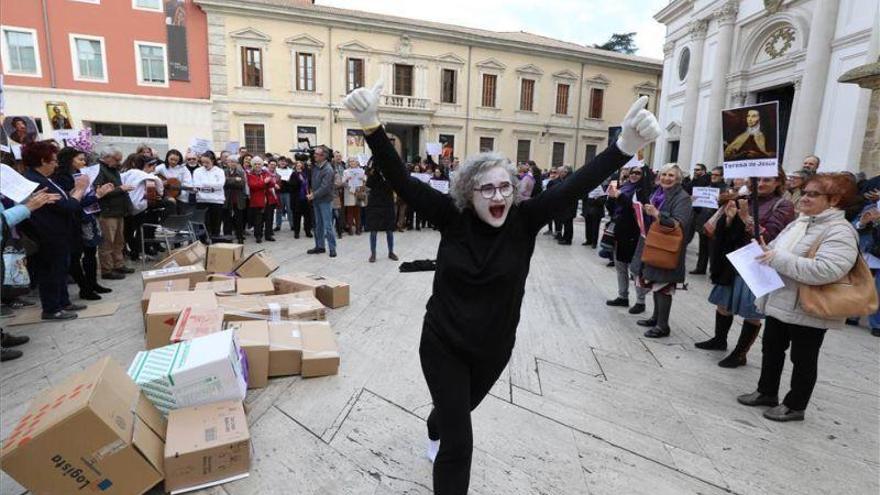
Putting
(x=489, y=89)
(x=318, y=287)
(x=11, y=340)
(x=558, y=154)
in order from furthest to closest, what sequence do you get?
(x=558, y=154)
(x=489, y=89)
(x=318, y=287)
(x=11, y=340)

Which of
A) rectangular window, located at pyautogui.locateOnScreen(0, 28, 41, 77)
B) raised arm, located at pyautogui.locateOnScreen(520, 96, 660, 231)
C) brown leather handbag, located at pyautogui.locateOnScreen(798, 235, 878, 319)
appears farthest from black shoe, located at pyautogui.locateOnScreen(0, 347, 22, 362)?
rectangular window, located at pyautogui.locateOnScreen(0, 28, 41, 77)

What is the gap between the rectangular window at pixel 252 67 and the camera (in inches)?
927

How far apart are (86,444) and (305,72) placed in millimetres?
25706

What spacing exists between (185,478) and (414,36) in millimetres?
27372

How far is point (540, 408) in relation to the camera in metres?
3.22

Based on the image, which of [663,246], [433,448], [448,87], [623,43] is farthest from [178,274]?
[623,43]

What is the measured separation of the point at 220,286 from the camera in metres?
4.66

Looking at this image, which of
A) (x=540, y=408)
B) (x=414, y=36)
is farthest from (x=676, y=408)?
(x=414, y=36)

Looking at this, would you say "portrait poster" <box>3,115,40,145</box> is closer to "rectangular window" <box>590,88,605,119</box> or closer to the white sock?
the white sock

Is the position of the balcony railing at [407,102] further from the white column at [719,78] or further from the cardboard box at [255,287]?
the cardboard box at [255,287]

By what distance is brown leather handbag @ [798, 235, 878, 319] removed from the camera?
2.71 meters

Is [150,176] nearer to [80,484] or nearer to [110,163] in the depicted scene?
[110,163]

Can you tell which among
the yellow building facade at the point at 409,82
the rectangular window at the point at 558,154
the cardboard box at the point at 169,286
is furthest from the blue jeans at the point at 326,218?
the rectangular window at the point at 558,154

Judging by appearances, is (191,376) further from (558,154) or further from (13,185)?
(558,154)
